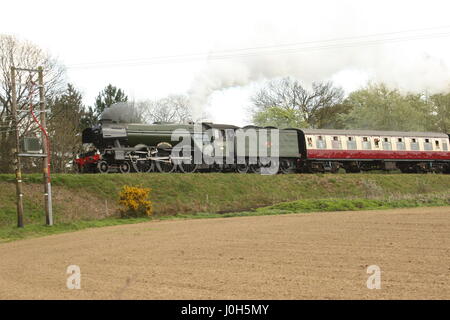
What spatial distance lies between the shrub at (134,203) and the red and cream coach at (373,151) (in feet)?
50.7

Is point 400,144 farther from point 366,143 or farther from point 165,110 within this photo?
point 165,110

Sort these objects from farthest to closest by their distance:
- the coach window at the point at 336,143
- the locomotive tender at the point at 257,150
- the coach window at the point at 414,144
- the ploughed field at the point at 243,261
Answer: the coach window at the point at 414,144 < the coach window at the point at 336,143 < the locomotive tender at the point at 257,150 < the ploughed field at the point at 243,261

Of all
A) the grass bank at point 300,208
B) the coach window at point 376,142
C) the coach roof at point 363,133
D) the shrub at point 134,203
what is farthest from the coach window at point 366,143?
the shrub at point 134,203

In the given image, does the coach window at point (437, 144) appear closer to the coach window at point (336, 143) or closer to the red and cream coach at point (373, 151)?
the red and cream coach at point (373, 151)

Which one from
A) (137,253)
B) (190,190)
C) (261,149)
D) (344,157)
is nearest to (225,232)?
(137,253)

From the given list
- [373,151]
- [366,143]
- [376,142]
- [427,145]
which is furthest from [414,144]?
[366,143]

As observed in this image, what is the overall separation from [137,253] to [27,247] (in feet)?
17.1

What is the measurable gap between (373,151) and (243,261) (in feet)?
99.6

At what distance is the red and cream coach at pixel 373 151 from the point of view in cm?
3891

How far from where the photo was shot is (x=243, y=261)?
12727 mm

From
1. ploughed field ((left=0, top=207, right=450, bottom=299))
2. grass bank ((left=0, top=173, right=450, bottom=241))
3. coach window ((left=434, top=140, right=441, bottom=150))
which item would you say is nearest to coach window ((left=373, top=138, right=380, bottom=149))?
grass bank ((left=0, top=173, right=450, bottom=241))

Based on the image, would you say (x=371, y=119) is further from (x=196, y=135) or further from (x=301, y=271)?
(x=301, y=271)

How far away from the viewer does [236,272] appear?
1130 cm

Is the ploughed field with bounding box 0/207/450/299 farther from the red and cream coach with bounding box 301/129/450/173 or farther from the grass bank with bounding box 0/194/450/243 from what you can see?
the red and cream coach with bounding box 301/129/450/173
